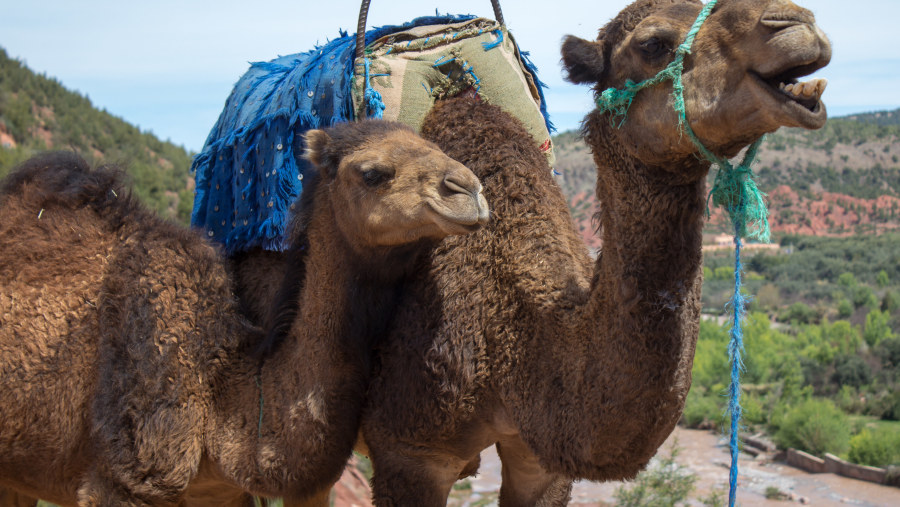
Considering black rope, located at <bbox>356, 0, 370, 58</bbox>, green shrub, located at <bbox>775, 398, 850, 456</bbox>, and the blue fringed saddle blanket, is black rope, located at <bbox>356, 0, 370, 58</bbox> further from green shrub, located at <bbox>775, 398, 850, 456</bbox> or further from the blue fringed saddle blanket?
green shrub, located at <bbox>775, 398, 850, 456</bbox>

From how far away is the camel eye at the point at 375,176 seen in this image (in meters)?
3.02

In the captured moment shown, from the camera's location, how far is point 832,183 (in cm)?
5309

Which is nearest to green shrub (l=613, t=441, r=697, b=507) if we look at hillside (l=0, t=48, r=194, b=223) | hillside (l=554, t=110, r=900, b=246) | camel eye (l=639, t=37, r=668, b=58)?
camel eye (l=639, t=37, r=668, b=58)

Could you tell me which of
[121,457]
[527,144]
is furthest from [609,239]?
[121,457]

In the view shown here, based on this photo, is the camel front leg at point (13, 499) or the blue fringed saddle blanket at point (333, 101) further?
the camel front leg at point (13, 499)

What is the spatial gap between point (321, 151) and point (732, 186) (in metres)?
1.61

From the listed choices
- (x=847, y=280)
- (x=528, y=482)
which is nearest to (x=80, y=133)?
(x=528, y=482)

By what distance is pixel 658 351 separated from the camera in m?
2.76

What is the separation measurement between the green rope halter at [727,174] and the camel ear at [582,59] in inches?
8.8

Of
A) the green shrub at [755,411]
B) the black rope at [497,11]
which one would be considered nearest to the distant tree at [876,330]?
the green shrub at [755,411]

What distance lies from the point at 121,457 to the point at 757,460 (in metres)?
17.4

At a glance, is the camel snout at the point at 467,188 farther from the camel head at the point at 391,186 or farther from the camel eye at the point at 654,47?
the camel eye at the point at 654,47

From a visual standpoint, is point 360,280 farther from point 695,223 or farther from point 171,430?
point 695,223

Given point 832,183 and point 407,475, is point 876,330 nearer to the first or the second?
point 407,475
